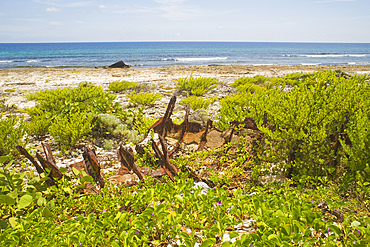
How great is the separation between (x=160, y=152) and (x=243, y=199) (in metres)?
1.17

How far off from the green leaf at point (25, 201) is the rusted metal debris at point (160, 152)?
38 centimetres

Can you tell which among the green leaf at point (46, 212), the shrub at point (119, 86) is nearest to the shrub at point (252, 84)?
the shrub at point (119, 86)

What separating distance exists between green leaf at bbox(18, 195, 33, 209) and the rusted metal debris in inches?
15.1

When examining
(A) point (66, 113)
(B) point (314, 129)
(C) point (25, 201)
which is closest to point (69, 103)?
(A) point (66, 113)

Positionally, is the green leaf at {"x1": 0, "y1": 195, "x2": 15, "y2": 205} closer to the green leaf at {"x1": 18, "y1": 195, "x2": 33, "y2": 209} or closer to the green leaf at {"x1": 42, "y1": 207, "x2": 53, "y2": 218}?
the green leaf at {"x1": 18, "y1": 195, "x2": 33, "y2": 209}

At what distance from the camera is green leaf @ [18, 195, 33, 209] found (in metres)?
2.00

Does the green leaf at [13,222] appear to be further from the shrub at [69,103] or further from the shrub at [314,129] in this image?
the shrub at [69,103]

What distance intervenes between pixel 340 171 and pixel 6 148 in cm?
468

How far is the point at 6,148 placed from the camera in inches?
136

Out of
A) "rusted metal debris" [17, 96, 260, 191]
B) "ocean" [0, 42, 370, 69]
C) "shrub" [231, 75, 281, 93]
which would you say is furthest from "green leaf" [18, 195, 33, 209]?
"ocean" [0, 42, 370, 69]

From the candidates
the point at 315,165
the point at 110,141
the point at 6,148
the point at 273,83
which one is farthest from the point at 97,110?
the point at 273,83

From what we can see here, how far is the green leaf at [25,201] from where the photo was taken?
2.00m

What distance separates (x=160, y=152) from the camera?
105 inches

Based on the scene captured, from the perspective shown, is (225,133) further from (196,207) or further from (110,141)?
(110,141)
